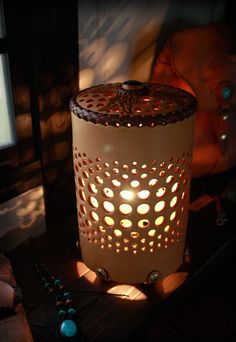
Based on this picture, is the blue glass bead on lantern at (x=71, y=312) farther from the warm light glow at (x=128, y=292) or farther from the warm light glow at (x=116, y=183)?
the warm light glow at (x=116, y=183)

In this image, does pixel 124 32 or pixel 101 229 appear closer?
pixel 101 229

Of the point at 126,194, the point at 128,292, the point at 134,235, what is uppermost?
the point at 126,194

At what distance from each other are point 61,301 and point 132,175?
1.15ft

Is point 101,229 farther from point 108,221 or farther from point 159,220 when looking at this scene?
point 159,220

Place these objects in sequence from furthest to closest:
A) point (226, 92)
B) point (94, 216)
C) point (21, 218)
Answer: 1. point (226, 92)
2. point (21, 218)
3. point (94, 216)

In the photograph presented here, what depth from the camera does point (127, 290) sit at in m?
0.93

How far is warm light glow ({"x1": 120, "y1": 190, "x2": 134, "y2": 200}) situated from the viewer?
2.64 ft

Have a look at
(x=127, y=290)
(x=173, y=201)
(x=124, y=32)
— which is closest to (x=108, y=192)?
(x=173, y=201)

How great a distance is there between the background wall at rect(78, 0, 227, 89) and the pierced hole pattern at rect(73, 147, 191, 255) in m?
0.36

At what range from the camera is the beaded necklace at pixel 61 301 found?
2.63ft

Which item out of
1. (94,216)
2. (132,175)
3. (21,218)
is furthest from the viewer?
(21,218)

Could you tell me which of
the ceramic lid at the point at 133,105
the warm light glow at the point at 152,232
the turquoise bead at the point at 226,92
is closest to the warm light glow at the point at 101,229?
the warm light glow at the point at 152,232

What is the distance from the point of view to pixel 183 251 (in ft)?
3.26

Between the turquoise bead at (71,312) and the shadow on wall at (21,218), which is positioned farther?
the shadow on wall at (21,218)
